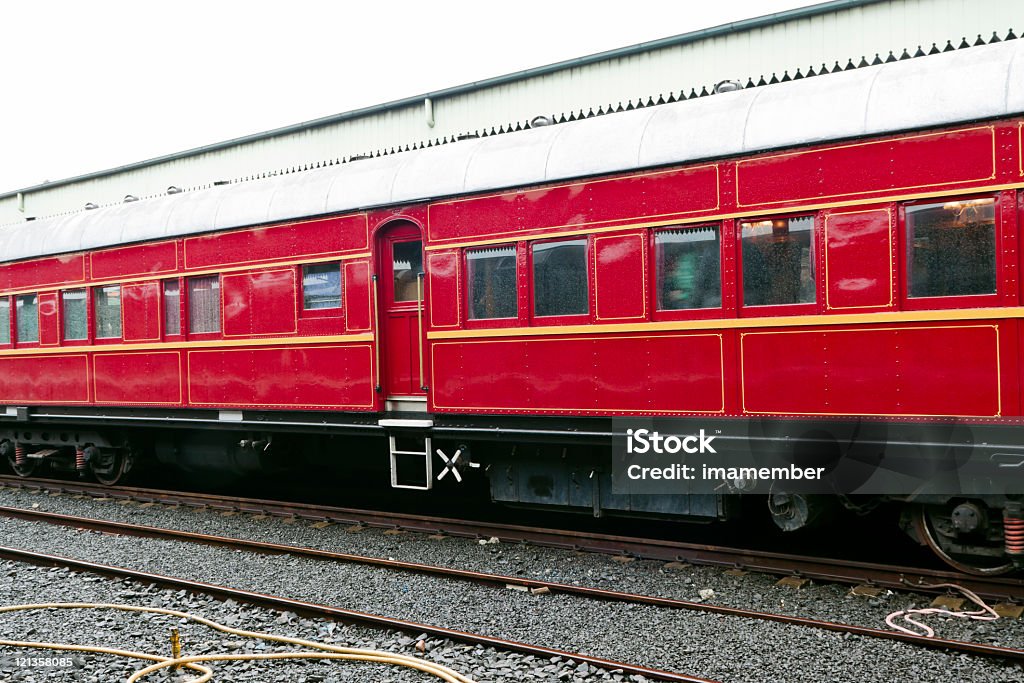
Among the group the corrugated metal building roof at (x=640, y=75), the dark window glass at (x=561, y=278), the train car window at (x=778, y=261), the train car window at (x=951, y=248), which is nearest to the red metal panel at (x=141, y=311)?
the corrugated metal building roof at (x=640, y=75)

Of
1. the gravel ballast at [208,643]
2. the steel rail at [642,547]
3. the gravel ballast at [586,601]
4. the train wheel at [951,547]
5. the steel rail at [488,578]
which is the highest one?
the train wheel at [951,547]

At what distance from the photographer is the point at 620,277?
7273 mm

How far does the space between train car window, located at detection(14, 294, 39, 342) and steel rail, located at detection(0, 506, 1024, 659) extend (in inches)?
103

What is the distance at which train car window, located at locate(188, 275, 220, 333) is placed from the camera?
10.1 m

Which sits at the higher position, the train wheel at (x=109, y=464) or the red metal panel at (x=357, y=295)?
the red metal panel at (x=357, y=295)

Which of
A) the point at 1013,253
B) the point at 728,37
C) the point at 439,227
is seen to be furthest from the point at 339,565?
the point at 728,37

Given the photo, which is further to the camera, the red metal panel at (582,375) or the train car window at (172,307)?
the train car window at (172,307)

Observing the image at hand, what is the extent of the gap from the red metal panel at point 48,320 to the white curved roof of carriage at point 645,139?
155 centimetres

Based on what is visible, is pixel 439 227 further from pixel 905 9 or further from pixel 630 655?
pixel 905 9

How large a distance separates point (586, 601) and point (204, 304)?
6065 mm

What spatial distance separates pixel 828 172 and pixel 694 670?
359 cm

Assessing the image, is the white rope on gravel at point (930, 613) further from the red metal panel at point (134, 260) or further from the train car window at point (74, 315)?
the train car window at point (74, 315)

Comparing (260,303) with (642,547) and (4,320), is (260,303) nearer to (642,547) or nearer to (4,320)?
(642,547)

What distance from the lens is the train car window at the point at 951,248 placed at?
578 cm
